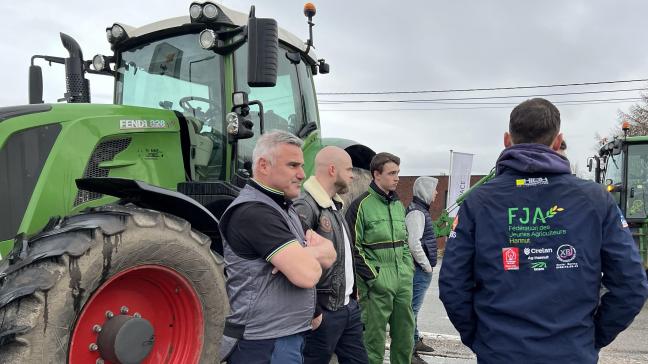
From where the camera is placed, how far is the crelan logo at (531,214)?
1834 mm

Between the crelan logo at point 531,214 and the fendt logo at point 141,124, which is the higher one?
the fendt logo at point 141,124

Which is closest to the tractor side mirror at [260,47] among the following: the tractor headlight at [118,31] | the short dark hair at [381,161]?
the short dark hair at [381,161]

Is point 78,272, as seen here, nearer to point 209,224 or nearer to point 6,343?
point 6,343

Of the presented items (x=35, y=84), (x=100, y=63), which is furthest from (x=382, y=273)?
(x=35, y=84)

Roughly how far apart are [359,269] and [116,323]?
1.66 m

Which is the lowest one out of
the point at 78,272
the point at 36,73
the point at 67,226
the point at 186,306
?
the point at 186,306

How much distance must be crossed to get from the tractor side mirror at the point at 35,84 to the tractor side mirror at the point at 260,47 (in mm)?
2169

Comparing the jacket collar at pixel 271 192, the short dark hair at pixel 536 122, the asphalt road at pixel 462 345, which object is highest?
the short dark hair at pixel 536 122

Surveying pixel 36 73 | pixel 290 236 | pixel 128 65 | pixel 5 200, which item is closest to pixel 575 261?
pixel 290 236

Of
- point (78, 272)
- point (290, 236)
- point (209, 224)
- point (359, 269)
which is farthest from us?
point (359, 269)

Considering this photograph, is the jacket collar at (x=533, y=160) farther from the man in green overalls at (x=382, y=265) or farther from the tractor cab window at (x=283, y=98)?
the tractor cab window at (x=283, y=98)

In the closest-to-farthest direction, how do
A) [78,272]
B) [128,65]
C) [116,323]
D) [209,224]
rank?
[78,272], [116,323], [209,224], [128,65]

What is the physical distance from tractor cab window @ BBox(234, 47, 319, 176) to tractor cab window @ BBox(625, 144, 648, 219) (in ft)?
21.9

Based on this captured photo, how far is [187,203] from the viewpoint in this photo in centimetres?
322
